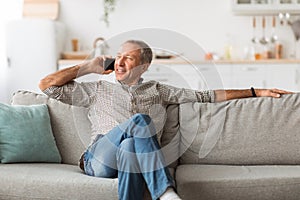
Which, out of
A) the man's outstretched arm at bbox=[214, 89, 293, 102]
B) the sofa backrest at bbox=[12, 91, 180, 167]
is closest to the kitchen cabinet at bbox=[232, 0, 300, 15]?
the man's outstretched arm at bbox=[214, 89, 293, 102]

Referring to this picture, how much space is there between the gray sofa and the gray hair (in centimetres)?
38

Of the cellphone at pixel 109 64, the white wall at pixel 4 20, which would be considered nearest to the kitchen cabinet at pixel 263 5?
the white wall at pixel 4 20

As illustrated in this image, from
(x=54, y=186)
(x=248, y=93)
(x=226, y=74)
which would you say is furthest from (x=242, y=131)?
(x=226, y=74)

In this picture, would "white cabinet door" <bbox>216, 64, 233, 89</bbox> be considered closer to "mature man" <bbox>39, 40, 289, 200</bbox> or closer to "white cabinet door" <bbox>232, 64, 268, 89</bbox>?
"white cabinet door" <bbox>232, 64, 268, 89</bbox>

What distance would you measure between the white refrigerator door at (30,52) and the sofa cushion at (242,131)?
9.43 feet

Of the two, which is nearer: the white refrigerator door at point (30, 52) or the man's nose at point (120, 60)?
the man's nose at point (120, 60)

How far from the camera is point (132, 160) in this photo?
2637mm

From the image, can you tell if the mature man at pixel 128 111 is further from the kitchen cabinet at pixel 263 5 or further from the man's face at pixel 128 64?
the kitchen cabinet at pixel 263 5

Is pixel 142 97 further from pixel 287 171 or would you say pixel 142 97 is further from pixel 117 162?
pixel 287 171

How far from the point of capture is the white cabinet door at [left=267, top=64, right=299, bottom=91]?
5867 mm

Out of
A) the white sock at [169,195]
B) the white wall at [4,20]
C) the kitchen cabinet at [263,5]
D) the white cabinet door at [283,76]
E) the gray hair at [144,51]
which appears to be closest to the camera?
the white sock at [169,195]

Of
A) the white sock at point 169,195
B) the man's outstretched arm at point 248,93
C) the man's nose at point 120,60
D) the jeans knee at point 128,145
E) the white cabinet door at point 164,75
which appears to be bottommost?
the white sock at point 169,195

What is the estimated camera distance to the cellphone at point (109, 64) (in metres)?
3.00

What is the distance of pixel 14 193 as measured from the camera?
2748mm
